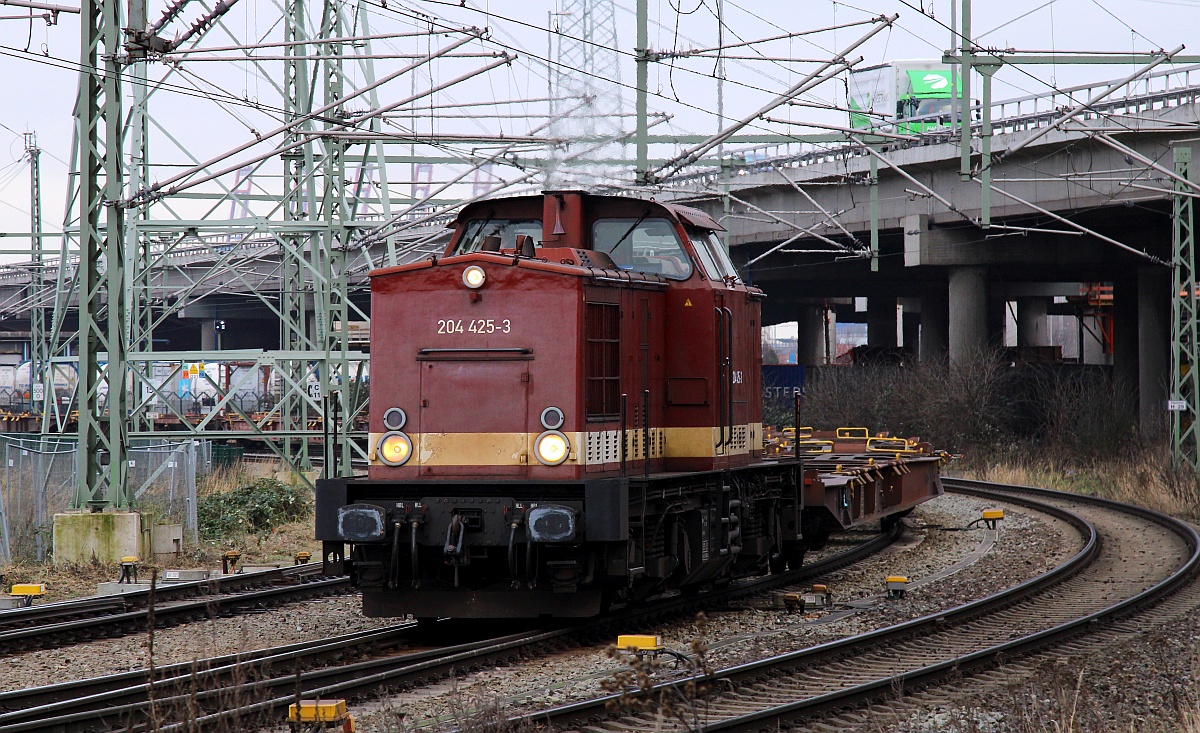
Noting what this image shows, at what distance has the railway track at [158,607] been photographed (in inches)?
364

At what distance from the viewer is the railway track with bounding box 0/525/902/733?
6.15 m

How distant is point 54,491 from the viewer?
630 inches

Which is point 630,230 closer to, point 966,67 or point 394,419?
point 394,419

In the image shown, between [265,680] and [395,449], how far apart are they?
223 centimetres

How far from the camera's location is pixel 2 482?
15.1 meters

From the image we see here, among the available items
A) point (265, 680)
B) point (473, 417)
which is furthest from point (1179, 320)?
point (265, 680)

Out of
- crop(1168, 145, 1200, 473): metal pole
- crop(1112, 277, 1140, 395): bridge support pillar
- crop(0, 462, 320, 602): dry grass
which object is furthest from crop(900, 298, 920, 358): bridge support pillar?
crop(0, 462, 320, 602): dry grass

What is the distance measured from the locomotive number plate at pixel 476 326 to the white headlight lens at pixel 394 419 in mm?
668

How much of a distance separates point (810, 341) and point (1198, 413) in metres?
35.0

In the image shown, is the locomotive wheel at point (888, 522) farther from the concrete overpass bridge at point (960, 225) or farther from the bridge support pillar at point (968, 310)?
the bridge support pillar at point (968, 310)

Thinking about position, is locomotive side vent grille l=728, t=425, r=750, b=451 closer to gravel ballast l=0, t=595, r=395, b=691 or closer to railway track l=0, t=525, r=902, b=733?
railway track l=0, t=525, r=902, b=733

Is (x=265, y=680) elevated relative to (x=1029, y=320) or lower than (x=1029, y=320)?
lower

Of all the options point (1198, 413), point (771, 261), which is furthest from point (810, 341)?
point (1198, 413)

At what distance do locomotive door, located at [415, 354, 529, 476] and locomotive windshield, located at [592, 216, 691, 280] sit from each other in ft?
5.04
